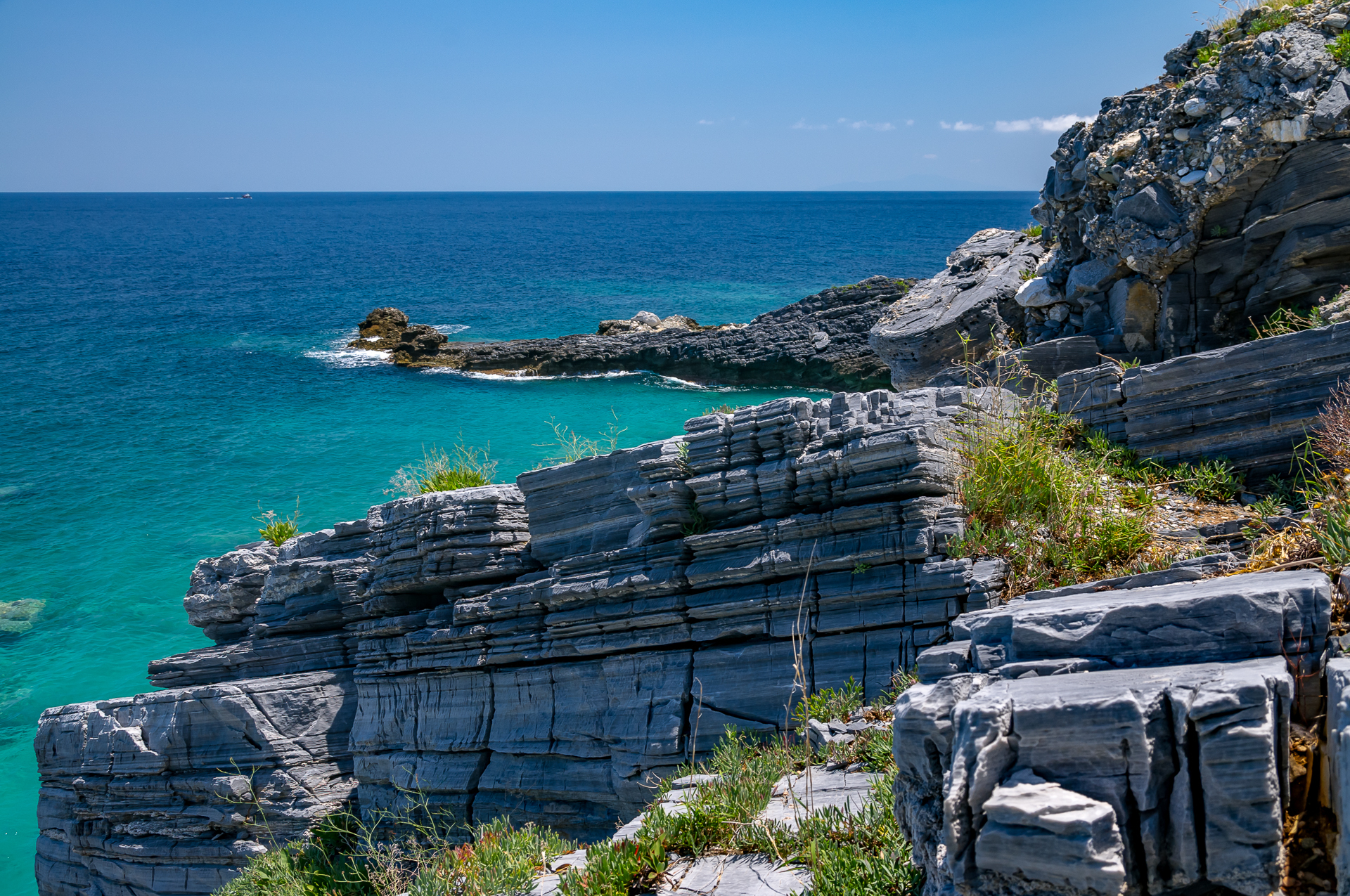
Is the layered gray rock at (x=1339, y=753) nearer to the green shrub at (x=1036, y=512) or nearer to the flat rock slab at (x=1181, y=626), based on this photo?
the flat rock slab at (x=1181, y=626)

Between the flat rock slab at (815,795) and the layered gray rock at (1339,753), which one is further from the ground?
the layered gray rock at (1339,753)

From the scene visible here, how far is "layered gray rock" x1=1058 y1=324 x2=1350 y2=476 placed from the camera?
8094mm

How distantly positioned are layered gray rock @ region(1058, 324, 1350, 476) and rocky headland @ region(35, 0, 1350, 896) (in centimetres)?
3

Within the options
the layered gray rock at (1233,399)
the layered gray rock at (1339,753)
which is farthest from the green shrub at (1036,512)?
the layered gray rock at (1339,753)

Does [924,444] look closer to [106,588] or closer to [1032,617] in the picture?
[1032,617]

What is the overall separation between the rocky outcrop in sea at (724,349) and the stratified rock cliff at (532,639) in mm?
24844

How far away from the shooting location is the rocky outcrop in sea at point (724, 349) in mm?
35812

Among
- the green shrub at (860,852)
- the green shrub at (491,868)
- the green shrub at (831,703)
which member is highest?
the green shrub at (860,852)

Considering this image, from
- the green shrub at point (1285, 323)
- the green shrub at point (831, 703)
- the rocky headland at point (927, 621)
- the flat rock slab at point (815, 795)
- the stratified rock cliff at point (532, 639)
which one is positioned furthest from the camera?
the green shrub at point (1285, 323)

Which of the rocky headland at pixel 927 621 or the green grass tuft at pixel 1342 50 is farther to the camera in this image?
the green grass tuft at pixel 1342 50

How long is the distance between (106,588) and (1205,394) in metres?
24.2

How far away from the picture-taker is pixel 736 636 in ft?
27.4

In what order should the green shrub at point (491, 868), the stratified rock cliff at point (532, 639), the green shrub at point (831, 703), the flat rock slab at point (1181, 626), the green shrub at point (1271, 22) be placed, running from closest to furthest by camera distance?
the flat rock slab at point (1181, 626)
the green shrub at point (491, 868)
the green shrub at point (831, 703)
the stratified rock cliff at point (532, 639)
the green shrub at point (1271, 22)

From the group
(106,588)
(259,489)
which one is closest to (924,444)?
(106,588)
